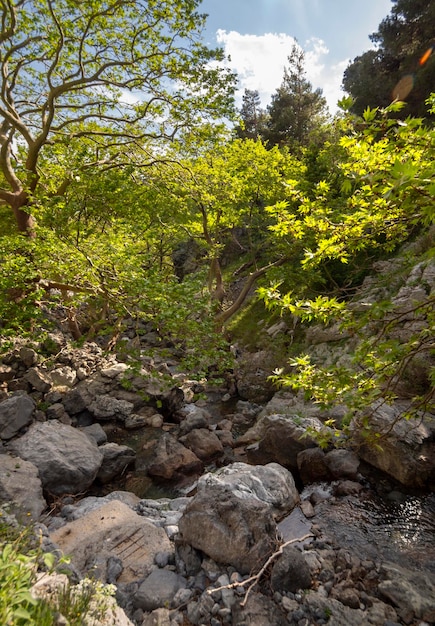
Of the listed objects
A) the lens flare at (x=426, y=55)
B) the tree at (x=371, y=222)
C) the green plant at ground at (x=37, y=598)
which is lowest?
the green plant at ground at (x=37, y=598)

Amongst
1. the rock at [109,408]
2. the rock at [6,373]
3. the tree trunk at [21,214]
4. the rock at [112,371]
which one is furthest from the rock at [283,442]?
the tree trunk at [21,214]

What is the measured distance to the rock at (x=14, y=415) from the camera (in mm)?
11070

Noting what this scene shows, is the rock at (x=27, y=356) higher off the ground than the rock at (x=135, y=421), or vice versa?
the rock at (x=27, y=356)

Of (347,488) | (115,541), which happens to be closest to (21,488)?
(115,541)

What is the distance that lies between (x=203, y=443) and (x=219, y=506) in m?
5.93

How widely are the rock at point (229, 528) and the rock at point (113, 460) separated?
16.9ft

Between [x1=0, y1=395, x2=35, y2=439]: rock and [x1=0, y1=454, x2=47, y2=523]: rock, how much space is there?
1.67 meters

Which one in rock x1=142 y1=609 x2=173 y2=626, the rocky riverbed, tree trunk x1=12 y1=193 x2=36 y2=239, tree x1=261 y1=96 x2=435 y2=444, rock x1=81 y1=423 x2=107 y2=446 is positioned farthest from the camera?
tree trunk x1=12 y1=193 x2=36 y2=239

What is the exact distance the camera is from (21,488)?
8500mm

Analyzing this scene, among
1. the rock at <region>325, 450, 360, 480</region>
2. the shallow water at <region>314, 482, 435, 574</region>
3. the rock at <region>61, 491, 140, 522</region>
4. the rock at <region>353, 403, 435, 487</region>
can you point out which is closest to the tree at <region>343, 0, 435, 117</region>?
the rock at <region>353, 403, 435, 487</region>

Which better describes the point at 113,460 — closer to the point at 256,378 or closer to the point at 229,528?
the point at 229,528

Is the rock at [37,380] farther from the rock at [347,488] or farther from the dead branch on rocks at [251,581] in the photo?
the rock at [347,488]

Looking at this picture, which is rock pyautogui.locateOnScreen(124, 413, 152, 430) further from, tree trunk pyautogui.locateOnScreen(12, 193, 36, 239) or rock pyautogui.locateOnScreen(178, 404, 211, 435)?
tree trunk pyautogui.locateOnScreen(12, 193, 36, 239)

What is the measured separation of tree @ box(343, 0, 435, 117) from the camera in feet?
79.1
